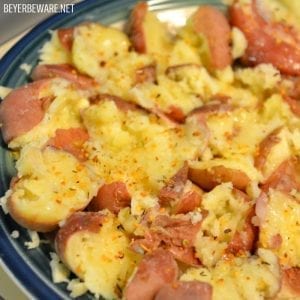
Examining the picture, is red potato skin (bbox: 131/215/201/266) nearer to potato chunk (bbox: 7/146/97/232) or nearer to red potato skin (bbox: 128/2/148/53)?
potato chunk (bbox: 7/146/97/232)

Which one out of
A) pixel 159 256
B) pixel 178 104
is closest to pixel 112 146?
pixel 178 104

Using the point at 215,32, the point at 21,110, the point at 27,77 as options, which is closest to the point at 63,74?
the point at 27,77

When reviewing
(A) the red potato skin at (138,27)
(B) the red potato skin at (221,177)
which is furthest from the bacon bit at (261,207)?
(A) the red potato skin at (138,27)

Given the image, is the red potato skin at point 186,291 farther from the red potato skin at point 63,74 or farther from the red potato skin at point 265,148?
the red potato skin at point 63,74

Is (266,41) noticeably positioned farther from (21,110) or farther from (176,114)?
(21,110)

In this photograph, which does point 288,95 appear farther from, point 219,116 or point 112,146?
point 112,146

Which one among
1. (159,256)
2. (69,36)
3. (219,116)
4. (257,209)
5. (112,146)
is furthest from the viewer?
(69,36)
